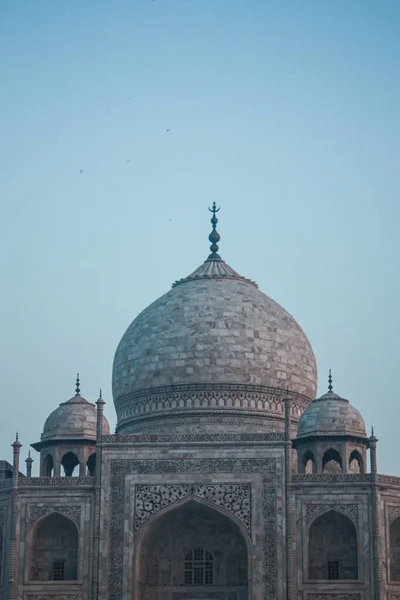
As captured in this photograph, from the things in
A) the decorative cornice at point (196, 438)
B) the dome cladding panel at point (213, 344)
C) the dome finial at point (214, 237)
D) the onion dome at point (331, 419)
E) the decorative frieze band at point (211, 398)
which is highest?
the dome finial at point (214, 237)

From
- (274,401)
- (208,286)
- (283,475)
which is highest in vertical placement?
(208,286)

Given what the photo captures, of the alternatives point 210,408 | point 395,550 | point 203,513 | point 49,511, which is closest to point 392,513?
point 395,550

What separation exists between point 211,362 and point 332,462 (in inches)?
146

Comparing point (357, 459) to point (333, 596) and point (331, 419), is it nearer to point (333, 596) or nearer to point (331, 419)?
point (331, 419)

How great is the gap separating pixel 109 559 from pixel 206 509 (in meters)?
2.37

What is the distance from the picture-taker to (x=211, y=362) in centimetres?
3581

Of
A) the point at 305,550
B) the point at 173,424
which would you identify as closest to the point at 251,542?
the point at 305,550

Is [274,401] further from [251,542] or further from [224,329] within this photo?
[251,542]

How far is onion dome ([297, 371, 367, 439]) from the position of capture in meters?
33.7

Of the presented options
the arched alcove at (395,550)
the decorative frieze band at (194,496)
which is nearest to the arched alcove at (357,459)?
the arched alcove at (395,550)

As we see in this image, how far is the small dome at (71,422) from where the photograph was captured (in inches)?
1351

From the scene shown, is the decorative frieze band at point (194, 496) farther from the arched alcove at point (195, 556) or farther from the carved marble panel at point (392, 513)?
the carved marble panel at point (392, 513)

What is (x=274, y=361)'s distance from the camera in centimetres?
3638

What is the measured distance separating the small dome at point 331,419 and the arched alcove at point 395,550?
235 centimetres
